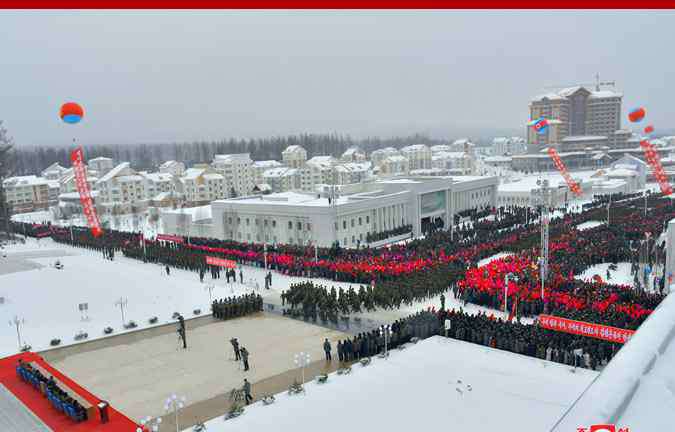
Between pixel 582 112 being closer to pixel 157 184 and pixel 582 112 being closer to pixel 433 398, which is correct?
pixel 157 184

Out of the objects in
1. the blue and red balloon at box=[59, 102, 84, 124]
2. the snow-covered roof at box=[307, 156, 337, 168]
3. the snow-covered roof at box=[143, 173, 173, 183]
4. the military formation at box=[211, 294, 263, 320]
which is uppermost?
the blue and red balloon at box=[59, 102, 84, 124]

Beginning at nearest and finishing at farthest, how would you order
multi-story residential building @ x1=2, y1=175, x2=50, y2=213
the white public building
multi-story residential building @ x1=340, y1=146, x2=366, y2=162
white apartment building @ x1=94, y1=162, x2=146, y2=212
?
the white public building
white apartment building @ x1=94, y1=162, x2=146, y2=212
multi-story residential building @ x1=2, y1=175, x2=50, y2=213
multi-story residential building @ x1=340, y1=146, x2=366, y2=162

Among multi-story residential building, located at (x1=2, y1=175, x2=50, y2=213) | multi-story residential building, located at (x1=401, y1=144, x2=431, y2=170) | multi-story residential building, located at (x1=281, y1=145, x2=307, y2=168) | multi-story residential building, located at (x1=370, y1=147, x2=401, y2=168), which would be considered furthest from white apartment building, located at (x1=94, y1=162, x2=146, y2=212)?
multi-story residential building, located at (x1=401, y1=144, x2=431, y2=170)

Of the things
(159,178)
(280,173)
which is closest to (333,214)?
(280,173)

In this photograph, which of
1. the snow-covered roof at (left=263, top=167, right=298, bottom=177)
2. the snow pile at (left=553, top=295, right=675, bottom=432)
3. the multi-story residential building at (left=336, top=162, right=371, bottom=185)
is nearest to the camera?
the snow pile at (left=553, top=295, right=675, bottom=432)

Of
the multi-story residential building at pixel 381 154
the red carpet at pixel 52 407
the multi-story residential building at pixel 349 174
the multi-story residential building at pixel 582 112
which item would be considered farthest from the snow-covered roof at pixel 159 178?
the multi-story residential building at pixel 582 112

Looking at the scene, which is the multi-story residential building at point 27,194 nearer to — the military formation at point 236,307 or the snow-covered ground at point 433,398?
the military formation at point 236,307

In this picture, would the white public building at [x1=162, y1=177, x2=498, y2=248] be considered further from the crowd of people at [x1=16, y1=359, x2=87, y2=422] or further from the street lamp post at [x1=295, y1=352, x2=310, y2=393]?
the crowd of people at [x1=16, y1=359, x2=87, y2=422]

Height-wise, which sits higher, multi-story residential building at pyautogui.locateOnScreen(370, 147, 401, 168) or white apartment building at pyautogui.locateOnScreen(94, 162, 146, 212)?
multi-story residential building at pyautogui.locateOnScreen(370, 147, 401, 168)
